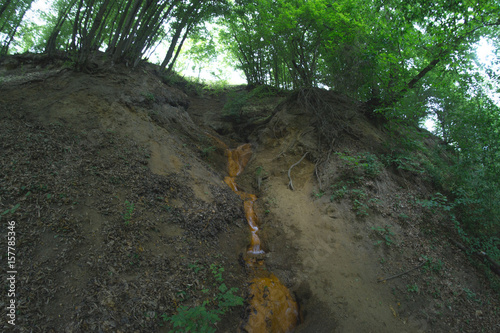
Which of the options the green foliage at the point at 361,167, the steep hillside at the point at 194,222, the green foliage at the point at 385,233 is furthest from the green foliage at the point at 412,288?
the green foliage at the point at 361,167

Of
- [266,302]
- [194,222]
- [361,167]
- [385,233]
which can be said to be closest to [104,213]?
[194,222]

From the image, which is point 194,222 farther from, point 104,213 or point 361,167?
A: point 361,167

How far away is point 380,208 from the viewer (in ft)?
21.9

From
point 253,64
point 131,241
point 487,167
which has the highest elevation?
point 253,64

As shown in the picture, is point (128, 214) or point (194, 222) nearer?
point (128, 214)

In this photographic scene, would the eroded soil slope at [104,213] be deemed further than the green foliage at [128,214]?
No

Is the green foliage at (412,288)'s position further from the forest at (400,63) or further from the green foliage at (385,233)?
the forest at (400,63)

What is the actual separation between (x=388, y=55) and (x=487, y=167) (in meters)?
4.55

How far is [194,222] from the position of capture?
5.90 metres

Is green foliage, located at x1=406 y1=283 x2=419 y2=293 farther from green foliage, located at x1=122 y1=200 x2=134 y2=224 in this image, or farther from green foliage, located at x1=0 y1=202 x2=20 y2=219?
green foliage, located at x1=0 y1=202 x2=20 y2=219

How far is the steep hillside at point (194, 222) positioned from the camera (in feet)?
11.8

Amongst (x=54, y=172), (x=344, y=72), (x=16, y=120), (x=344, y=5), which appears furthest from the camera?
(x=344, y=72)

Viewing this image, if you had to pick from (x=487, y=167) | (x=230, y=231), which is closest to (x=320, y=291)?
(x=230, y=231)

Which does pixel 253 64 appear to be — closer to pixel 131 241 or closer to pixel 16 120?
pixel 16 120
